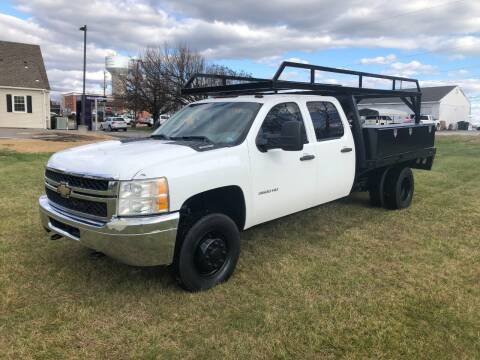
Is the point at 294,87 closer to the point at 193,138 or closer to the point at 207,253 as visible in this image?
the point at 193,138

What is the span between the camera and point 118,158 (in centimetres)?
392

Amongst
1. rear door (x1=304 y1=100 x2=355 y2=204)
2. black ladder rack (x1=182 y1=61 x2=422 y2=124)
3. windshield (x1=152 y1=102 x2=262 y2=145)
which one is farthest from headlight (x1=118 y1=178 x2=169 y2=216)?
rear door (x1=304 y1=100 x2=355 y2=204)

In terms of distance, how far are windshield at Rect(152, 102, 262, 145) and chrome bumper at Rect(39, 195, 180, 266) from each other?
1202 mm

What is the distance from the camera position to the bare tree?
3903cm

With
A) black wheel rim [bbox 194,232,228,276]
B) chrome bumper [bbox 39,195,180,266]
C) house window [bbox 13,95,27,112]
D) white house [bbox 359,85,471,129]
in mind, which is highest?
white house [bbox 359,85,471,129]

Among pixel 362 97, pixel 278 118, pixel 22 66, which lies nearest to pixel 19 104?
pixel 22 66

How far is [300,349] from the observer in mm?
3273

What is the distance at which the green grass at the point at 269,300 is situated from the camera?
130 inches

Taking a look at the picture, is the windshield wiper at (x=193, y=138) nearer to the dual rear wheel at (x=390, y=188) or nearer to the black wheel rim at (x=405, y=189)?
the dual rear wheel at (x=390, y=188)

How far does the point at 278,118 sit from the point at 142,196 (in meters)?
2.06

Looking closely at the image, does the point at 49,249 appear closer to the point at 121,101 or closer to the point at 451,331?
the point at 451,331

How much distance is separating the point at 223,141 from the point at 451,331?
271cm

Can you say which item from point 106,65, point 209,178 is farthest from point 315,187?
point 106,65

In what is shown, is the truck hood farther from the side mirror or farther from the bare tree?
the bare tree
